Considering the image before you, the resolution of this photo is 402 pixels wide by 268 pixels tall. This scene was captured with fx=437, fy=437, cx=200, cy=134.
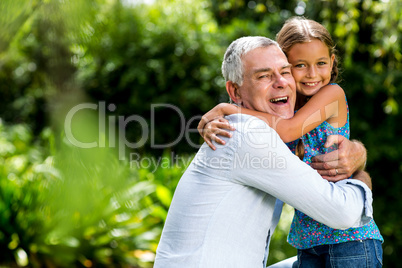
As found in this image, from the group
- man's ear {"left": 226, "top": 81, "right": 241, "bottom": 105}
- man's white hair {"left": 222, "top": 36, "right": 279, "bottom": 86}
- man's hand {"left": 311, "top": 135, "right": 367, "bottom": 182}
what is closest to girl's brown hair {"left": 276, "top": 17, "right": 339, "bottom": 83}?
man's white hair {"left": 222, "top": 36, "right": 279, "bottom": 86}

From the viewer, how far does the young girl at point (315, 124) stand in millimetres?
1781

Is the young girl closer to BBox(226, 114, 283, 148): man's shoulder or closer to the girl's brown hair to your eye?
the girl's brown hair

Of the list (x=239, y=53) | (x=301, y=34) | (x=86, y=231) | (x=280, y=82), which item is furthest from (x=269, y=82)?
(x=86, y=231)

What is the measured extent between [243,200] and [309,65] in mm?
825

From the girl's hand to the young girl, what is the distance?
11mm

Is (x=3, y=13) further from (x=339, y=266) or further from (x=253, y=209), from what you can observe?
(x=339, y=266)

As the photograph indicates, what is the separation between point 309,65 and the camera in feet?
6.88

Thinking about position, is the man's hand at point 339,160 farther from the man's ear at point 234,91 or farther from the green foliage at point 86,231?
the green foliage at point 86,231

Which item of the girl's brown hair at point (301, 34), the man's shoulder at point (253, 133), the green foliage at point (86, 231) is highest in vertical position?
the girl's brown hair at point (301, 34)

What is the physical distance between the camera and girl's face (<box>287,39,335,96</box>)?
2.09m

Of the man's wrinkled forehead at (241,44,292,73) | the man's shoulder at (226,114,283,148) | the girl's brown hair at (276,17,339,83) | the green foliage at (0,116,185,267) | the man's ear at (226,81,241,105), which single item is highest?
the girl's brown hair at (276,17,339,83)

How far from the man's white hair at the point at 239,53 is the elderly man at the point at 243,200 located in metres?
0.24

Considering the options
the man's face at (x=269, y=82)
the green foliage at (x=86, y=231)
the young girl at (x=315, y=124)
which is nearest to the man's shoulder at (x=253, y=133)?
the young girl at (x=315, y=124)

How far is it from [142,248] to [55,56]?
3.46 meters
